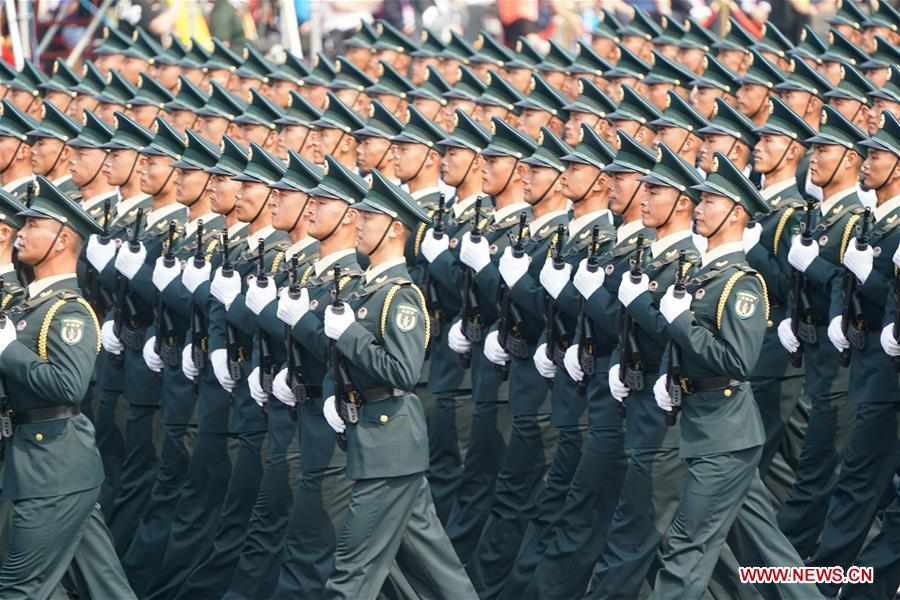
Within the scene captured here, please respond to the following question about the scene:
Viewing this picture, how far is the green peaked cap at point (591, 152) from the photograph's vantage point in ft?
35.5

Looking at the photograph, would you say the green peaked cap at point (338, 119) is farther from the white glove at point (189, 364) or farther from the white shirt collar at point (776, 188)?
the white shirt collar at point (776, 188)

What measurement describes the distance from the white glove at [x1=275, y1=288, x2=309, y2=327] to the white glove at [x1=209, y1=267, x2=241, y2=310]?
93cm

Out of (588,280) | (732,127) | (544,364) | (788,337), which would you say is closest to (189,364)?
(544,364)

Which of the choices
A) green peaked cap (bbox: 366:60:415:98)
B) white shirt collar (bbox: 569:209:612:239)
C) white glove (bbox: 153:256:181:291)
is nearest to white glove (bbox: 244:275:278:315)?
white glove (bbox: 153:256:181:291)

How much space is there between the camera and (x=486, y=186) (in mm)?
11555

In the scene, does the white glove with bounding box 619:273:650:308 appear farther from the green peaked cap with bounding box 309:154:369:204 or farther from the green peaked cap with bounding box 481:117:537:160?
the green peaked cap with bounding box 481:117:537:160

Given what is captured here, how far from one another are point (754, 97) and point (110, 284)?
166 inches

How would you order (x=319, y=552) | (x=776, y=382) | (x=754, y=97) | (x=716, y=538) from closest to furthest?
(x=716, y=538)
(x=319, y=552)
(x=776, y=382)
(x=754, y=97)

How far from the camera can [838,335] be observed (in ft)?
34.8

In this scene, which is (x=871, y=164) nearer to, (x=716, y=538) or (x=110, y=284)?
(x=716, y=538)

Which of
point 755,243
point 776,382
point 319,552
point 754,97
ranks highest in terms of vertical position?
point 754,97

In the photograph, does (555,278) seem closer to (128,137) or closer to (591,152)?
(591,152)

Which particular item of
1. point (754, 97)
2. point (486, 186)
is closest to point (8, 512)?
point (486, 186)

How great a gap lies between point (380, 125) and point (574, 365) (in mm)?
3017
